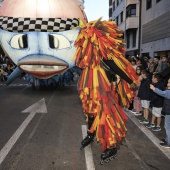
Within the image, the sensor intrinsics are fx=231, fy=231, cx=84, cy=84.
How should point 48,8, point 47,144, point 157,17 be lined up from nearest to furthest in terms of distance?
1. point 47,144
2. point 48,8
3. point 157,17

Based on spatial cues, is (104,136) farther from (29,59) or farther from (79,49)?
(29,59)

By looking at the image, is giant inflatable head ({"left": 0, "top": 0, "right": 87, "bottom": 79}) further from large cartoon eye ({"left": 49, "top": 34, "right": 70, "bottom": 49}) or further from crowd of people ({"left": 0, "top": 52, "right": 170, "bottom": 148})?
crowd of people ({"left": 0, "top": 52, "right": 170, "bottom": 148})

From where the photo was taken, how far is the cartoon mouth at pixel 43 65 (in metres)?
8.59

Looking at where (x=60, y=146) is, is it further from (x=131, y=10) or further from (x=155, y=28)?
(x=131, y=10)

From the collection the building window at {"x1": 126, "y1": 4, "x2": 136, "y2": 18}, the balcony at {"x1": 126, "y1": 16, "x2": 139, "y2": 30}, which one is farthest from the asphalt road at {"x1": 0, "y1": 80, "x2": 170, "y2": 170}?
the building window at {"x1": 126, "y1": 4, "x2": 136, "y2": 18}

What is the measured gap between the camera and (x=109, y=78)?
375cm

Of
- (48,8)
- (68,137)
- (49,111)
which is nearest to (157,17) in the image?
(48,8)

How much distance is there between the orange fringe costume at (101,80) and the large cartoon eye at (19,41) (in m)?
5.39

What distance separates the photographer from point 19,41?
28.5 ft

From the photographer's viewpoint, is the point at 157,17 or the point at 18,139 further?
the point at 157,17

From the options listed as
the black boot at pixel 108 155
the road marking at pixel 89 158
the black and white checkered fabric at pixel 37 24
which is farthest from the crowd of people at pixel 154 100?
the black and white checkered fabric at pixel 37 24

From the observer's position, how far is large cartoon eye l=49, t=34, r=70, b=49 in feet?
28.1

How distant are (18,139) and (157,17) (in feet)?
61.3

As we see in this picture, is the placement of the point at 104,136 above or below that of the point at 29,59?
below
